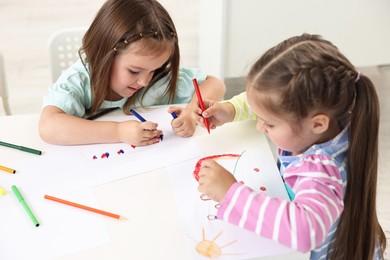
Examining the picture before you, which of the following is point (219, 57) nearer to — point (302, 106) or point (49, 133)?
point (49, 133)

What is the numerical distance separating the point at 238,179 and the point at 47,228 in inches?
15.3

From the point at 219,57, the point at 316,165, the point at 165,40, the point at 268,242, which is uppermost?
the point at 165,40

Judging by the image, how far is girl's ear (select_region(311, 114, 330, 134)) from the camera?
82 centimetres

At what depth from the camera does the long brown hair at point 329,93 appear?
0.80 metres

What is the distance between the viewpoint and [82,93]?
123 centimetres

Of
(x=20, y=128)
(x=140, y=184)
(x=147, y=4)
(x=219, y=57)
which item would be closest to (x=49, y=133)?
(x=20, y=128)

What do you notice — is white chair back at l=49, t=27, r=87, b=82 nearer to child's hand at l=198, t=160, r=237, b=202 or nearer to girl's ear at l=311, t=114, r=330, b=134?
child's hand at l=198, t=160, r=237, b=202

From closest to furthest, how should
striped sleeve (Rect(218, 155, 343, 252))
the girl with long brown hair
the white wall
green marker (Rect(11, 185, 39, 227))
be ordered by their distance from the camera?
striped sleeve (Rect(218, 155, 343, 252))
green marker (Rect(11, 185, 39, 227))
the girl with long brown hair
the white wall

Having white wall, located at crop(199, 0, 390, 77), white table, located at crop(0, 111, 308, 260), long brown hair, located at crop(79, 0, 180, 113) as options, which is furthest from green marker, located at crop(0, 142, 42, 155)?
white wall, located at crop(199, 0, 390, 77)

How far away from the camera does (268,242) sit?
87cm

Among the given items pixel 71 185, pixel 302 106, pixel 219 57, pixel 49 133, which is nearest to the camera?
pixel 302 106

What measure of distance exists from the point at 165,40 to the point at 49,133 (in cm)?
34

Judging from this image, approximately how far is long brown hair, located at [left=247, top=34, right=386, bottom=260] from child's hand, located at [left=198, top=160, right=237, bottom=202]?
15cm

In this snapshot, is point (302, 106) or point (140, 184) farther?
point (140, 184)
